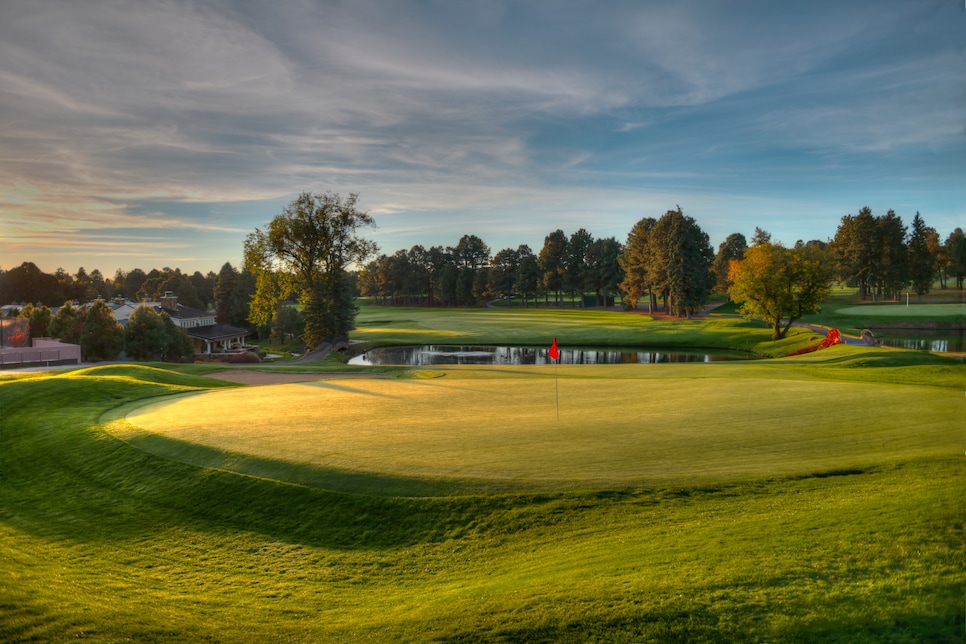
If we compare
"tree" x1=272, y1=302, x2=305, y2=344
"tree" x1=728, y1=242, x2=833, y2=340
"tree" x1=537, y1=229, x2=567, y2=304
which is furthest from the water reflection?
"tree" x1=537, y1=229, x2=567, y2=304

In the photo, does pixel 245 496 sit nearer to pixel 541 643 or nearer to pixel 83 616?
pixel 83 616

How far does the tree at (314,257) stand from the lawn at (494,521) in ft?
138

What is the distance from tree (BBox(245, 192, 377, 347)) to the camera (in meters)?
59.7

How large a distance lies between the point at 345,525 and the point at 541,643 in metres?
4.87

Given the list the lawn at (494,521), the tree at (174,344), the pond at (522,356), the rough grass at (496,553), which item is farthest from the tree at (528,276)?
the rough grass at (496,553)

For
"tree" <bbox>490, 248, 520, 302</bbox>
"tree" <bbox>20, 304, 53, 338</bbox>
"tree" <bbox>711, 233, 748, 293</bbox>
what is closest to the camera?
"tree" <bbox>20, 304, 53, 338</bbox>

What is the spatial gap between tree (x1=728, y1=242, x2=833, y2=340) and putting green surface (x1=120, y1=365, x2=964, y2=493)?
4021 centimetres

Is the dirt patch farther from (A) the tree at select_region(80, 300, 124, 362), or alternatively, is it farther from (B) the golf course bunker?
(A) the tree at select_region(80, 300, 124, 362)

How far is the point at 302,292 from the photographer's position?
6241cm

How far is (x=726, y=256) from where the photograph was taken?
438 ft

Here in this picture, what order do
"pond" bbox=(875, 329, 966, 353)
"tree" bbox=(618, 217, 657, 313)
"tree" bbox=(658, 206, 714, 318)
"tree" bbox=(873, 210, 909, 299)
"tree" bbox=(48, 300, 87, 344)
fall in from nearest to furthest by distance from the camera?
"pond" bbox=(875, 329, 966, 353) → "tree" bbox=(48, 300, 87, 344) → "tree" bbox=(873, 210, 909, 299) → "tree" bbox=(658, 206, 714, 318) → "tree" bbox=(618, 217, 657, 313)

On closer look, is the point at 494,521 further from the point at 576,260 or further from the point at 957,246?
the point at 576,260

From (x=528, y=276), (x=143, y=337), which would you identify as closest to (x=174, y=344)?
(x=143, y=337)

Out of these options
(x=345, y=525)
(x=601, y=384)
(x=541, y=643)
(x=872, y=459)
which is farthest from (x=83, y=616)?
(x=601, y=384)
